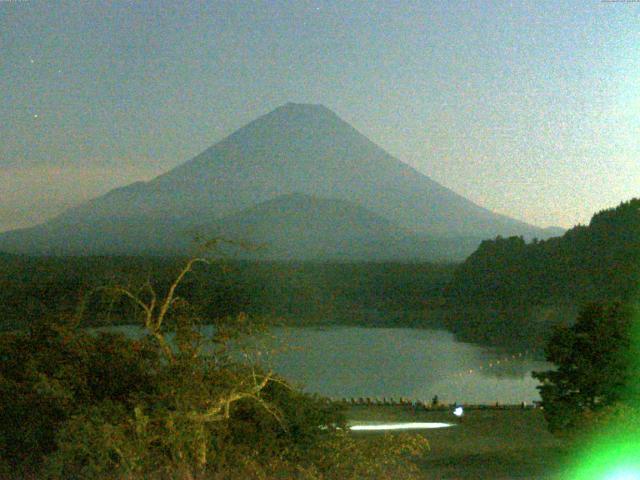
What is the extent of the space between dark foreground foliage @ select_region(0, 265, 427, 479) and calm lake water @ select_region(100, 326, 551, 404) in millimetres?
14362

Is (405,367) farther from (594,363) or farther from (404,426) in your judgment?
(594,363)

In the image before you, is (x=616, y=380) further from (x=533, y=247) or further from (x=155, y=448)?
(x=533, y=247)

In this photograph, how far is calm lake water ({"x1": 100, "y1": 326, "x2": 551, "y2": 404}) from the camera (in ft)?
94.1

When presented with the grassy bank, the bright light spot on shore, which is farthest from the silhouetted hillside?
the bright light spot on shore

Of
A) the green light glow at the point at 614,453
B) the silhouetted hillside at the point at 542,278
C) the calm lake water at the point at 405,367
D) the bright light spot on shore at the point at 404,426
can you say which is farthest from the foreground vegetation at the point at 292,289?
the green light glow at the point at 614,453

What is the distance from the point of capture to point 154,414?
586cm

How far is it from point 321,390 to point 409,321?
Result: 3301 cm

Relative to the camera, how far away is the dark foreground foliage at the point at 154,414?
18.3 feet

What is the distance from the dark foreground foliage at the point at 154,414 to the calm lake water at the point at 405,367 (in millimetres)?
14362

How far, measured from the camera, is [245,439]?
23.8ft

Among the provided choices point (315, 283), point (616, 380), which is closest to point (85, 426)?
point (616, 380)

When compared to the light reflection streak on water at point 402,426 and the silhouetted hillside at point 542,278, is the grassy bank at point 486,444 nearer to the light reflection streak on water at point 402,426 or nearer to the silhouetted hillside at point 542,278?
the light reflection streak on water at point 402,426

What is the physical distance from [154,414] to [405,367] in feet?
104

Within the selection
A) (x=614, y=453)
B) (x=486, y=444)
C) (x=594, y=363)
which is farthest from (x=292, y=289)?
(x=614, y=453)
